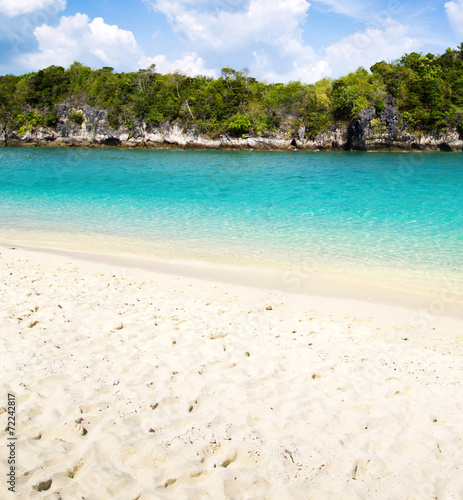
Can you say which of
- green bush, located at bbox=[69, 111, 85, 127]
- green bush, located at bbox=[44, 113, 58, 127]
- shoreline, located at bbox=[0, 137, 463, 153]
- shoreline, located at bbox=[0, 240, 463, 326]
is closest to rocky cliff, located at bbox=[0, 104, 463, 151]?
shoreline, located at bbox=[0, 137, 463, 153]

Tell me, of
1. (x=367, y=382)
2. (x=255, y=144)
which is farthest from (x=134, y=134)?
(x=367, y=382)

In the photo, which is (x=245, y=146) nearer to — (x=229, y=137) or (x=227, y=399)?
(x=229, y=137)

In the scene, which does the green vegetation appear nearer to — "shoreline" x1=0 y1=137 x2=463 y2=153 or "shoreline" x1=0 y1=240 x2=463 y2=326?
"shoreline" x1=0 y1=137 x2=463 y2=153

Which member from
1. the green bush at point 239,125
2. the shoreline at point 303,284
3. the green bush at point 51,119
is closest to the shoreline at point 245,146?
the green bush at point 239,125

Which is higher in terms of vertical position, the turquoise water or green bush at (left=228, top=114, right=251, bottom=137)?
green bush at (left=228, top=114, right=251, bottom=137)

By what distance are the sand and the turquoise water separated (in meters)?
3.28

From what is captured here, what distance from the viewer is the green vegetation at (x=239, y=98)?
53.8 meters

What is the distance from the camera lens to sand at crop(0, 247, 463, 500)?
8.52ft

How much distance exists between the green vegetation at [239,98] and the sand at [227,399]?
55.3 meters

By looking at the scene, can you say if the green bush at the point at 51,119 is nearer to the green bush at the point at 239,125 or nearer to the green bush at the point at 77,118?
the green bush at the point at 77,118

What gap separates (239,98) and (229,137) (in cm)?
897

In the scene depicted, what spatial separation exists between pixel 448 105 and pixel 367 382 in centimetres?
6270

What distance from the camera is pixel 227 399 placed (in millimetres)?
3506

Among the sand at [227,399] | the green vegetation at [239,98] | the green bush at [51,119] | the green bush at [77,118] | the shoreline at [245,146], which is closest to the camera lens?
the sand at [227,399]
